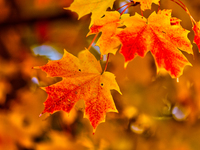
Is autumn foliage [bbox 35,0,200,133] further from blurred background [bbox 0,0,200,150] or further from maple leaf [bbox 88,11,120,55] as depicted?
blurred background [bbox 0,0,200,150]

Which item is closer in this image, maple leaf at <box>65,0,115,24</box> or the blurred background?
maple leaf at <box>65,0,115,24</box>

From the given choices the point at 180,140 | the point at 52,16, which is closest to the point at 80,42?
the point at 52,16

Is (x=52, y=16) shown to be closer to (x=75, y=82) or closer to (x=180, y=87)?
(x=75, y=82)

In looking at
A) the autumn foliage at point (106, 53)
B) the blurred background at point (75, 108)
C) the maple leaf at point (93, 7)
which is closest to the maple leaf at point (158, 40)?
the autumn foliage at point (106, 53)

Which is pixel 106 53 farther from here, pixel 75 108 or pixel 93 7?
pixel 75 108

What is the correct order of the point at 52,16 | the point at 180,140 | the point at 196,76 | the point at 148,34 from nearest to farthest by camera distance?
1. the point at 148,34
2. the point at 52,16
3. the point at 196,76
4. the point at 180,140

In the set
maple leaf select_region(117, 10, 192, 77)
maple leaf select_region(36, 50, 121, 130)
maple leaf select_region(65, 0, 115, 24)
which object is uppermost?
maple leaf select_region(65, 0, 115, 24)

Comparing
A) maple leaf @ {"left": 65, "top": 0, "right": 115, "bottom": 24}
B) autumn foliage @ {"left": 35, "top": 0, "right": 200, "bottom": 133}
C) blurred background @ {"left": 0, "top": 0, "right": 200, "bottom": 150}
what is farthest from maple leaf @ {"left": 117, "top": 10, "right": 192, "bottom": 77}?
blurred background @ {"left": 0, "top": 0, "right": 200, "bottom": 150}
